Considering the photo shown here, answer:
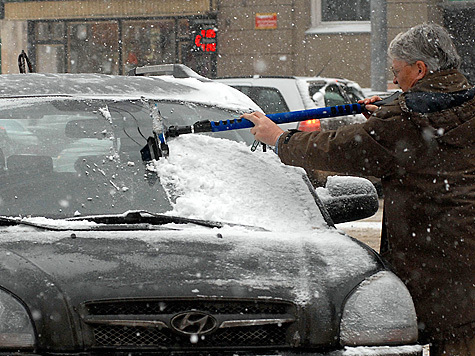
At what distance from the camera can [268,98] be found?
38.0ft

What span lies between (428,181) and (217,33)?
21742 millimetres

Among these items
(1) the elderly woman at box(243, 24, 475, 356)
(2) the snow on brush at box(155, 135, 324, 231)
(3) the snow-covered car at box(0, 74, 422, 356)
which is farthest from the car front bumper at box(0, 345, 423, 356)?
(2) the snow on brush at box(155, 135, 324, 231)

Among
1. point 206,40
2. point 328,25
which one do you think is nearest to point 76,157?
point 206,40

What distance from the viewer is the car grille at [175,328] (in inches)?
110

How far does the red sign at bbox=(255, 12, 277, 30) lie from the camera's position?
24000 millimetres

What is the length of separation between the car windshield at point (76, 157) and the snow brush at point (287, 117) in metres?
0.23

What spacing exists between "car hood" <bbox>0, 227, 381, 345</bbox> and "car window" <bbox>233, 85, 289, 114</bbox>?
8201mm

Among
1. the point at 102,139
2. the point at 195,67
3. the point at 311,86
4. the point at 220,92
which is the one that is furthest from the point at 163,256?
the point at 195,67

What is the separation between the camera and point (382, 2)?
61.9 ft

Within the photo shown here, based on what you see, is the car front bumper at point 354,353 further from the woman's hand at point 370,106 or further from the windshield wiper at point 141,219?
the woman's hand at point 370,106

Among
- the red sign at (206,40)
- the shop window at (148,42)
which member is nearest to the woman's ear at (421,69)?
the red sign at (206,40)

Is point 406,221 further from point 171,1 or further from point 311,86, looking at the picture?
A: point 171,1

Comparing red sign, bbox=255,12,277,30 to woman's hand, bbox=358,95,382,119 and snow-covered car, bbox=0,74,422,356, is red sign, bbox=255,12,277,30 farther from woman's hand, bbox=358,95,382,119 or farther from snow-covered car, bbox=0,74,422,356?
woman's hand, bbox=358,95,382,119

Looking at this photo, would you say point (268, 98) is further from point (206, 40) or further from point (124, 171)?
point (206, 40)
